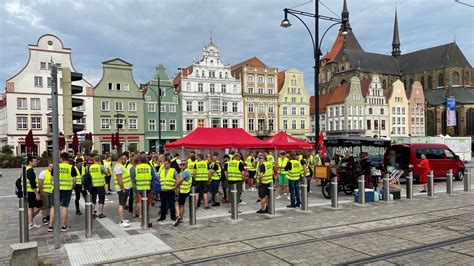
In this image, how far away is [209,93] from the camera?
53.1 m

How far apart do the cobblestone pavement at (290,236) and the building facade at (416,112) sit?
66.6 meters

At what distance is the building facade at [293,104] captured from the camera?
5947cm

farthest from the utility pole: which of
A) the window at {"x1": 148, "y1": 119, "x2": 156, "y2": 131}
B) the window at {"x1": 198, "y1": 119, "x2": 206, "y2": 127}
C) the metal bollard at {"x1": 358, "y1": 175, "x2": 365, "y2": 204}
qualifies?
the window at {"x1": 198, "y1": 119, "x2": 206, "y2": 127}

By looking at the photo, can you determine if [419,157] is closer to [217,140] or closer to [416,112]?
[217,140]

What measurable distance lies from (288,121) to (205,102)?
14.9 m

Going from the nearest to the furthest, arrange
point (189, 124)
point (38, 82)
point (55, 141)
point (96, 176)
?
point (55, 141) < point (96, 176) < point (38, 82) < point (189, 124)

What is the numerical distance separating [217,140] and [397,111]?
6042cm

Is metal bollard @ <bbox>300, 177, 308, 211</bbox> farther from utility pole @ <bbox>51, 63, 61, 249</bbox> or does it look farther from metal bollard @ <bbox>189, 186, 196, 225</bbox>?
utility pole @ <bbox>51, 63, 61, 249</bbox>

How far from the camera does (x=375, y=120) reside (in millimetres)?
67250

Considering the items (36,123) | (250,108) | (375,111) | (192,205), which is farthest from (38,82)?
(375,111)

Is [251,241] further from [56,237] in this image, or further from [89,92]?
[89,92]

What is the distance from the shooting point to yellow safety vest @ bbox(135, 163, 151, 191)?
30.0 feet

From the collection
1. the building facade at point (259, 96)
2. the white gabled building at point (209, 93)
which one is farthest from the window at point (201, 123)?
the building facade at point (259, 96)

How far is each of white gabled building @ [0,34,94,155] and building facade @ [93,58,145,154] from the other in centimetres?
469
